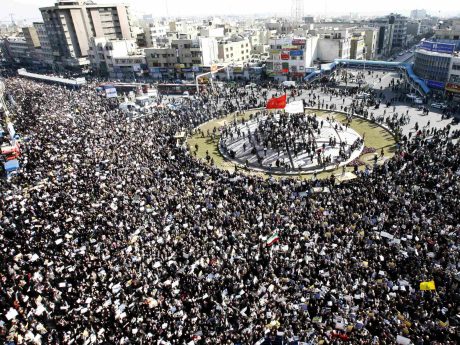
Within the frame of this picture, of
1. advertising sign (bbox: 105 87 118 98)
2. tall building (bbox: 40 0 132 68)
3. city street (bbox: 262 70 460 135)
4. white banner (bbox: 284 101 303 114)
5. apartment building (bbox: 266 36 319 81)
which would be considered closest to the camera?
white banner (bbox: 284 101 303 114)

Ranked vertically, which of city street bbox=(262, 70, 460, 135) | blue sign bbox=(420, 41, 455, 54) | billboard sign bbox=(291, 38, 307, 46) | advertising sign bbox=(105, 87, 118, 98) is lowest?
city street bbox=(262, 70, 460, 135)

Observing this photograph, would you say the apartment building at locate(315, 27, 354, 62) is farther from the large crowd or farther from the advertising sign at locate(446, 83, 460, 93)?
the large crowd

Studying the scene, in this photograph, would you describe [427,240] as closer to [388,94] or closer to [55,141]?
[55,141]

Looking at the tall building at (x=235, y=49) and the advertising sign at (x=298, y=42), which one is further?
the tall building at (x=235, y=49)

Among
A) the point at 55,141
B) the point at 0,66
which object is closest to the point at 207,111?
the point at 55,141

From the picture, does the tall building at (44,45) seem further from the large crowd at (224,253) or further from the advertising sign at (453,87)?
the advertising sign at (453,87)

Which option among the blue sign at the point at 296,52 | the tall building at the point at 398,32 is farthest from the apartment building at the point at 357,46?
the tall building at the point at 398,32

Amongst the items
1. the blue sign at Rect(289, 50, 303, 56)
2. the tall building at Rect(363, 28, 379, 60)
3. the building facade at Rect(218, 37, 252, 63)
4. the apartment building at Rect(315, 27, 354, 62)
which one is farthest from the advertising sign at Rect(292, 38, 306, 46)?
the tall building at Rect(363, 28, 379, 60)
